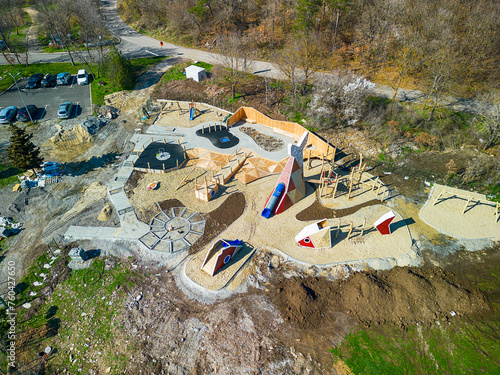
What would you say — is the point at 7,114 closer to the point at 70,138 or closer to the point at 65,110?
the point at 65,110

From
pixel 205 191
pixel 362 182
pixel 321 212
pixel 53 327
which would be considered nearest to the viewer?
pixel 53 327

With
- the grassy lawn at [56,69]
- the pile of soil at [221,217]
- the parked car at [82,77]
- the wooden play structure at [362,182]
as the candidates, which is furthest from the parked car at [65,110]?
the wooden play structure at [362,182]

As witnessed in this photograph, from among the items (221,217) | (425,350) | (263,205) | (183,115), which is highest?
(183,115)

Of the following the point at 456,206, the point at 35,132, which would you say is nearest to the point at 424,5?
the point at 456,206

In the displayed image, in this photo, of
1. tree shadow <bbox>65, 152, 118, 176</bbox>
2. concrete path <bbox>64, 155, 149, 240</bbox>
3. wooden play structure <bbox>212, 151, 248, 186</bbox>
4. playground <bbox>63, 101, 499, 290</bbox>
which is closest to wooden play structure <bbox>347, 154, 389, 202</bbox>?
playground <bbox>63, 101, 499, 290</bbox>

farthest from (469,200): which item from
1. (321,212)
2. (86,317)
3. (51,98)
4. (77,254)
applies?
(51,98)

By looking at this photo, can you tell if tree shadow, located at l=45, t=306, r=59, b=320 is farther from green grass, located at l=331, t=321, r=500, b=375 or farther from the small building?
green grass, located at l=331, t=321, r=500, b=375

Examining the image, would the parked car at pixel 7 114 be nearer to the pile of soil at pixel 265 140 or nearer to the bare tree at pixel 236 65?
the bare tree at pixel 236 65
